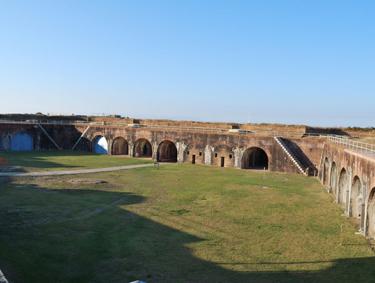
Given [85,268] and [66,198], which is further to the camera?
[66,198]

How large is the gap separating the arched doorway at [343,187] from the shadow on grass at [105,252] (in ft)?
30.3

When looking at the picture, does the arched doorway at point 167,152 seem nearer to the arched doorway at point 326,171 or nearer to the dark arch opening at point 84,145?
the dark arch opening at point 84,145

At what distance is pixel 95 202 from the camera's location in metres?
23.6

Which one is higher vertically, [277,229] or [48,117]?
[48,117]

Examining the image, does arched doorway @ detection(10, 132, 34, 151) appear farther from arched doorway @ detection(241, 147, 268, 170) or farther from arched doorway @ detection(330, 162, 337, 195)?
arched doorway @ detection(330, 162, 337, 195)

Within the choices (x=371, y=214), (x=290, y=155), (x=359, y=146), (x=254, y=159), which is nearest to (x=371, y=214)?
(x=371, y=214)

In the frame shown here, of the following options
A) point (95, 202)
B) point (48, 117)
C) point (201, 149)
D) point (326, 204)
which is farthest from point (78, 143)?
point (326, 204)

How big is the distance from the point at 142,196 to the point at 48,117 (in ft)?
109

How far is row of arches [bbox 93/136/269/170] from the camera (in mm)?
42312

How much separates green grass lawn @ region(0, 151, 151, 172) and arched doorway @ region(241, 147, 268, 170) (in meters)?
9.86

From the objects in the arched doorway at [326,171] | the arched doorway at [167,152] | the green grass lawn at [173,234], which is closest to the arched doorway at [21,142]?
the arched doorway at [167,152]

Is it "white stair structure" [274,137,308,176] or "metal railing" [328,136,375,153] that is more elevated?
"metal railing" [328,136,375,153]

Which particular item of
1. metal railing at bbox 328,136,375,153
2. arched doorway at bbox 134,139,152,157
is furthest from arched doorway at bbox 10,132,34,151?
metal railing at bbox 328,136,375,153

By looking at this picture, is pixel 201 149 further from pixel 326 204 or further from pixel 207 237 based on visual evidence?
pixel 207 237
